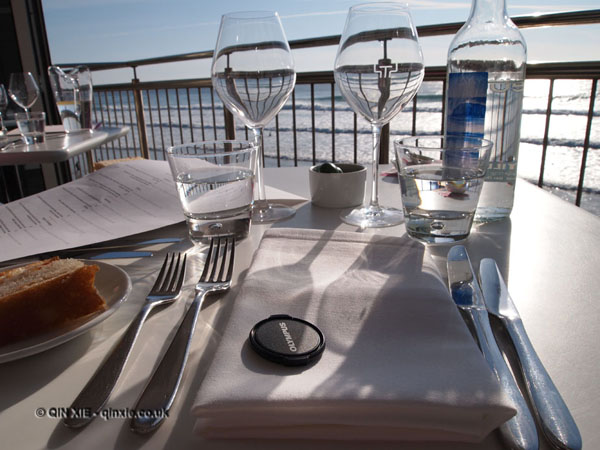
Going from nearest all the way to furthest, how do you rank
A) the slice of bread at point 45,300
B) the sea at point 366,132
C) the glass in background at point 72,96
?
the slice of bread at point 45,300 → the glass in background at point 72,96 → the sea at point 366,132

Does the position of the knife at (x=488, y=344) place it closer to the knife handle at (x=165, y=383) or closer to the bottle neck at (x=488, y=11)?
the knife handle at (x=165, y=383)

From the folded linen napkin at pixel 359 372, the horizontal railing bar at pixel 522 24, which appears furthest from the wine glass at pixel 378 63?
the horizontal railing bar at pixel 522 24

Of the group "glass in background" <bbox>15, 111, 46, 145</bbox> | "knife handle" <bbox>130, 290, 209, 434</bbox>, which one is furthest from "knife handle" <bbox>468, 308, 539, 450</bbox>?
"glass in background" <bbox>15, 111, 46, 145</bbox>

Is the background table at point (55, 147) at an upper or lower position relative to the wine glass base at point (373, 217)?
upper

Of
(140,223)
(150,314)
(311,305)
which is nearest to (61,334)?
(150,314)

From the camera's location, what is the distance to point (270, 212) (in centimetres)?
69

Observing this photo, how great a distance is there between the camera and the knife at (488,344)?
0.23 meters

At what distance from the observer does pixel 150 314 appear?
383 mm

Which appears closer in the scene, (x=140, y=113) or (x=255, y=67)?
(x=255, y=67)

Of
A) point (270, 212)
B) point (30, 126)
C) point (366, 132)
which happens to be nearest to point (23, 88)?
point (30, 126)

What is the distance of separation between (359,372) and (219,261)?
269mm

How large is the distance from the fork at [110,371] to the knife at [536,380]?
260 mm

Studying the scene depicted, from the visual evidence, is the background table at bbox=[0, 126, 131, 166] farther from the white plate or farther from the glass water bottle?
the glass water bottle

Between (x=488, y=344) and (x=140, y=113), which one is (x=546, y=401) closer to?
(x=488, y=344)
